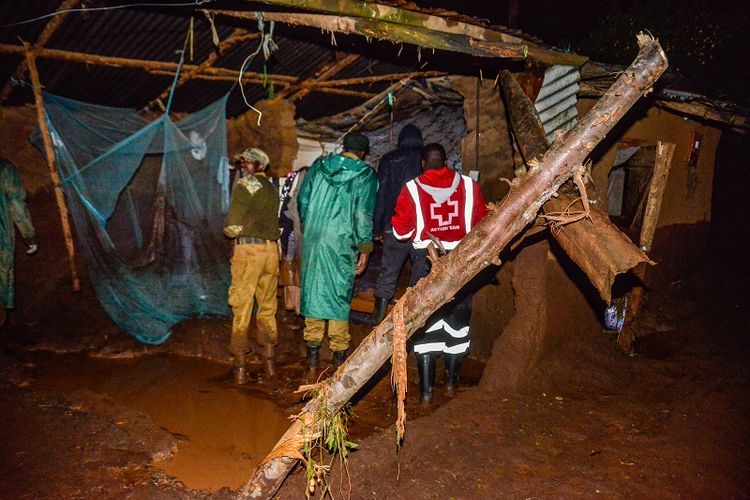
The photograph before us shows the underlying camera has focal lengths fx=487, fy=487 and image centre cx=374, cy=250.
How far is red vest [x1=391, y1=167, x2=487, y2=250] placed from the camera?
434 centimetres

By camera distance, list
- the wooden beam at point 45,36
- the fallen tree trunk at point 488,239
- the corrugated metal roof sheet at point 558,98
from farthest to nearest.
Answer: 1. the corrugated metal roof sheet at point 558,98
2. the wooden beam at point 45,36
3. the fallen tree trunk at point 488,239

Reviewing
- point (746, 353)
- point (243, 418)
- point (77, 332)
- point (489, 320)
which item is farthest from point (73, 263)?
point (746, 353)

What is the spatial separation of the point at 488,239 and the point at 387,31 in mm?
2223

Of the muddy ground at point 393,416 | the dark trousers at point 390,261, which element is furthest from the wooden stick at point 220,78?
the dark trousers at point 390,261

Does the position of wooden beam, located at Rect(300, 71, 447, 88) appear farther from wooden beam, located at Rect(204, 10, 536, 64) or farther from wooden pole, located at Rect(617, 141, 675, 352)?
wooden pole, located at Rect(617, 141, 675, 352)

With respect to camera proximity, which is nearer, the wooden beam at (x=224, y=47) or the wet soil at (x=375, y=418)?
the wet soil at (x=375, y=418)

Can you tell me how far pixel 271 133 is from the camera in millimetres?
6715

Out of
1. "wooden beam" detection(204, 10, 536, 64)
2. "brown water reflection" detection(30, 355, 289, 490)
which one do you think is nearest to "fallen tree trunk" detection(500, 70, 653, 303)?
"wooden beam" detection(204, 10, 536, 64)

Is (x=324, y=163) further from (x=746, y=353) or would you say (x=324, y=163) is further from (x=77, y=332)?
(x=746, y=353)

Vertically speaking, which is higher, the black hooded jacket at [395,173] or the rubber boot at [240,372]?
the black hooded jacket at [395,173]

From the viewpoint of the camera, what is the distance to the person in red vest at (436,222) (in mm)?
4348

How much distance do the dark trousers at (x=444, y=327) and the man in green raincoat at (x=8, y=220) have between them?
4.09m

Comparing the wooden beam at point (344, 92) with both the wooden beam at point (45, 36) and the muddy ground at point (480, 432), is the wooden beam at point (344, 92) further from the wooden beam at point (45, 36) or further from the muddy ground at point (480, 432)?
the muddy ground at point (480, 432)

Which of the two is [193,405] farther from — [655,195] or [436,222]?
[655,195]
